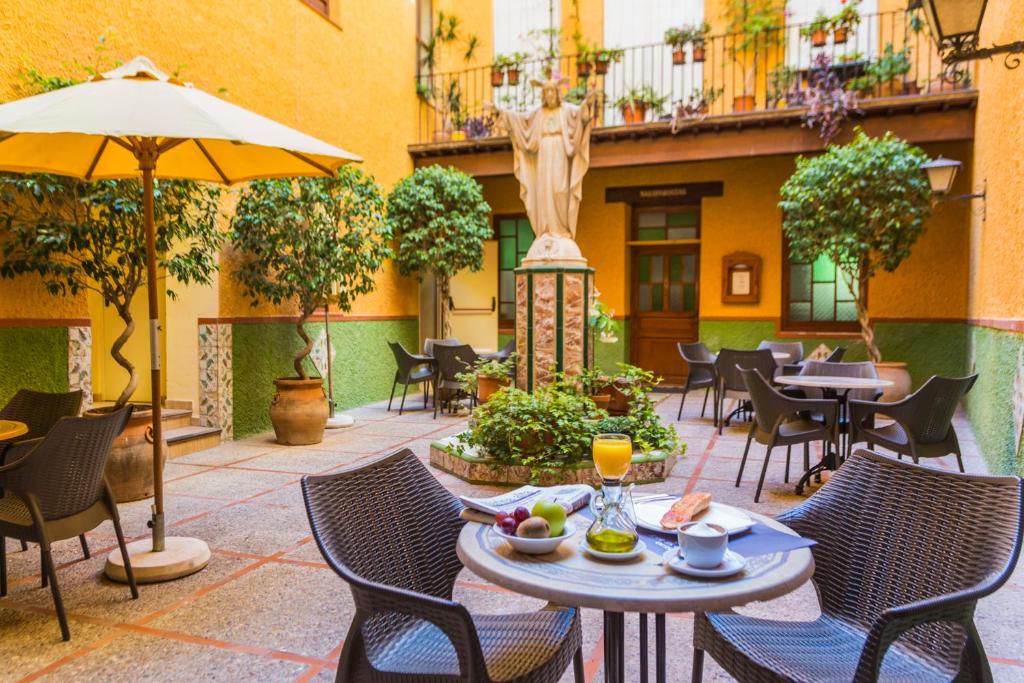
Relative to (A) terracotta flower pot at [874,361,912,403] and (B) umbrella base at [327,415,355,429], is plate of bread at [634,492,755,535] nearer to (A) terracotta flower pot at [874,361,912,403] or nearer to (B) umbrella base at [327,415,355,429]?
(B) umbrella base at [327,415,355,429]

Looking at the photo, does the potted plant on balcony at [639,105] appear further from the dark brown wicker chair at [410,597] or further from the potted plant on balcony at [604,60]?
the dark brown wicker chair at [410,597]

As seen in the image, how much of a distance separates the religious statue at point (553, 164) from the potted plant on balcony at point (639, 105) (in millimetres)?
3376

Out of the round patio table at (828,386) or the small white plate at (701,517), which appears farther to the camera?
the round patio table at (828,386)

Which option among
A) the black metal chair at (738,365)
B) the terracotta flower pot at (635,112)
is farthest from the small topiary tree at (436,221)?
the black metal chair at (738,365)

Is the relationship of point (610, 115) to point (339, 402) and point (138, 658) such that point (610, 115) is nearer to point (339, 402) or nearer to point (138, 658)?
point (339, 402)

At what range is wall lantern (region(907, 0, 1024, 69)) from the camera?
333cm

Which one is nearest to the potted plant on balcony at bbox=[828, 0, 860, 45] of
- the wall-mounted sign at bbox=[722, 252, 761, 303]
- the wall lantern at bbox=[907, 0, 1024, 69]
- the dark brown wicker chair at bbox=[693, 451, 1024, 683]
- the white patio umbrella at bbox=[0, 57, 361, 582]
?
the wall-mounted sign at bbox=[722, 252, 761, 303]

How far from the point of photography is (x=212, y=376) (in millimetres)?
6074

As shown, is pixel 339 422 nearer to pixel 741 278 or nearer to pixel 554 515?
pixel 741 278

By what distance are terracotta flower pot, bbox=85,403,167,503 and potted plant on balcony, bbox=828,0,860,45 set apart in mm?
8126

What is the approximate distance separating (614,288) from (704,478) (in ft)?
18.3

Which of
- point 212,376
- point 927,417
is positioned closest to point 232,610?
point 927,417

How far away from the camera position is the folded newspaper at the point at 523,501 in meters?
1.65

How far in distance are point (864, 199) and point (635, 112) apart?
10.6ft
